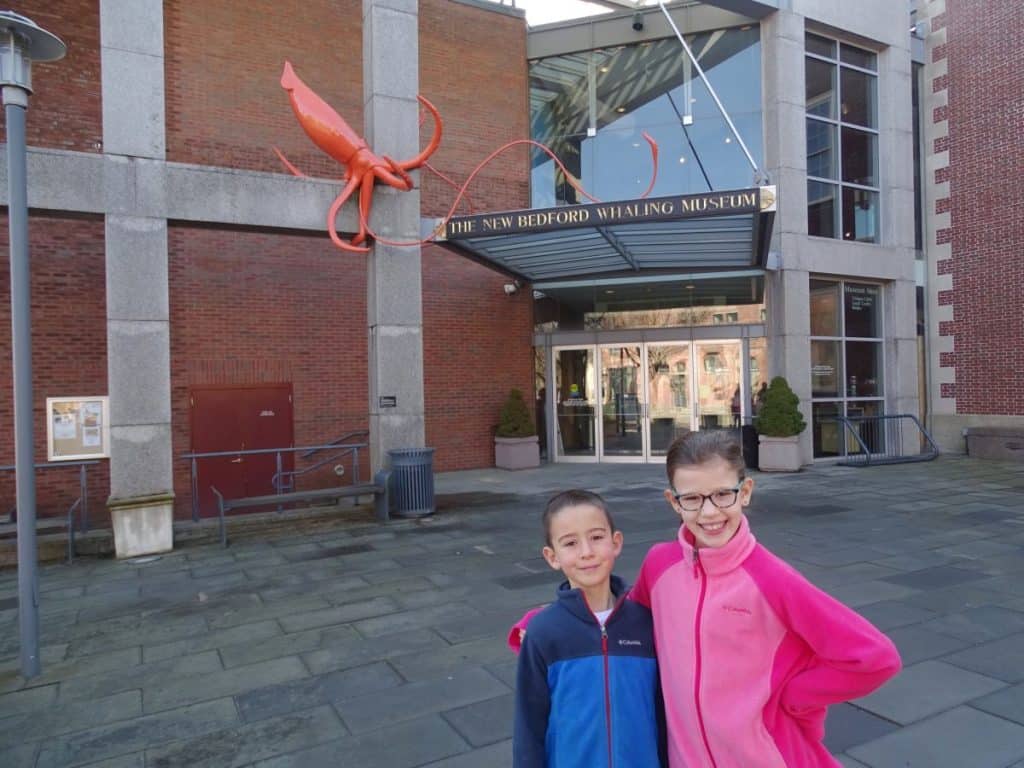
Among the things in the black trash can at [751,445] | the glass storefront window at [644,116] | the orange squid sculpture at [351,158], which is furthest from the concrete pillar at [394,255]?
the black trash can at [751,445]

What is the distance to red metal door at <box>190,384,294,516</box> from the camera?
12688 mm

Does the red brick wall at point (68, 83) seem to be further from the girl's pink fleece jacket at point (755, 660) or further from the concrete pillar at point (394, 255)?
the girl's pink fleece jacket at point (755, 660)

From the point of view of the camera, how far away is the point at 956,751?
3402mm

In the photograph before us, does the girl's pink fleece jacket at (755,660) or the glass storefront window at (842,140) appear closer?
the girl's pink fleece jacket at (755,660)

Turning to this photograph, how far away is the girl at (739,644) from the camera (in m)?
1.65

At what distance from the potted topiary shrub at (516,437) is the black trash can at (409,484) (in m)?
5.34

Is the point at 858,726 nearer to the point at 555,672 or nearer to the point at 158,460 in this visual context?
the point at 555,672

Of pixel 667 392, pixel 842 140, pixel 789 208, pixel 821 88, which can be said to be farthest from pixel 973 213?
pixel 667 392

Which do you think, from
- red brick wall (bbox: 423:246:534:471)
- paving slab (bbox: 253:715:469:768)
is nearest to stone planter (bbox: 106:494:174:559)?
paving slab (bbox: 253:715:469:768)

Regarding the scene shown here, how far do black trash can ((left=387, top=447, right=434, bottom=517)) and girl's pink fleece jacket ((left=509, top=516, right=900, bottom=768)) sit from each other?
8394mm

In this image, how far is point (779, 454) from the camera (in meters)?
14.0

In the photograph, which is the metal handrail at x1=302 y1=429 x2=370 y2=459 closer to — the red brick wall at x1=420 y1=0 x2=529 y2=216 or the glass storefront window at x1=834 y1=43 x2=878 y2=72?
the red brick wall at x1=420 y1=0 x2=529 y2=216

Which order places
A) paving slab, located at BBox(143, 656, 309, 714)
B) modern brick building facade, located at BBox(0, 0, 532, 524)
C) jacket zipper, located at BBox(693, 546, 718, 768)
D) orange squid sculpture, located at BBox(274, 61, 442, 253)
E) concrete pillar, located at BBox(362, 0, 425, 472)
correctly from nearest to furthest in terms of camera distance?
jacket zipper, located at BBox(693, 546, 718, 768)
paving slab, located at BBox(143, 656, 309, 714)
orange squid sculpture, located at BBox(274, 61, 442, 253)
concrete pillar, located at BBox(362, 0, 425, 472)
modern brick building facade, located at BBox(0, 0, 532, 524)

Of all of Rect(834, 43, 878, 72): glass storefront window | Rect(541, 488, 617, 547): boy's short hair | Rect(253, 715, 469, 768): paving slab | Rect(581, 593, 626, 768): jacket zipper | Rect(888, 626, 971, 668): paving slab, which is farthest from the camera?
Rect(834, 43, 878, 72): glass storefront window
